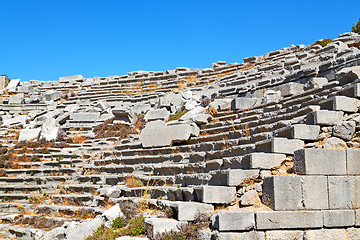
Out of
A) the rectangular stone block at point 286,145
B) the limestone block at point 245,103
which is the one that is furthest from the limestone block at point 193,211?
the limestone block at point 245,103

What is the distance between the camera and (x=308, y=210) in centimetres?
624

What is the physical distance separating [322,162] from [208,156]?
152 inches

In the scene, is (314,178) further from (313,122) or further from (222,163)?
(222,163)

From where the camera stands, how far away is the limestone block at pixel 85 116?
19.2 meters

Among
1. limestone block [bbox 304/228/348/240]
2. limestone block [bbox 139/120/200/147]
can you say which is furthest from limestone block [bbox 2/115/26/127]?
limestone block [bbox 304/228/348/240]

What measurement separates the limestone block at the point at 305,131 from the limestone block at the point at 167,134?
5.17m

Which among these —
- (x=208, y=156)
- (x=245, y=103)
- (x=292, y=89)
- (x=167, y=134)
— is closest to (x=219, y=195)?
(x=208, y=156)

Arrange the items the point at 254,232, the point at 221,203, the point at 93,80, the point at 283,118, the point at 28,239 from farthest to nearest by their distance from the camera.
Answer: the point at 93,80 < the point at 28,239 < the point at 283,118 < the point at 221,203 < the point at 254,232

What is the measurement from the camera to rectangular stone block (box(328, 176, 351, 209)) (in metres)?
6.34

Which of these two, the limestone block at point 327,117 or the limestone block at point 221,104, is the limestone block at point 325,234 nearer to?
the limestone block at point 327,117

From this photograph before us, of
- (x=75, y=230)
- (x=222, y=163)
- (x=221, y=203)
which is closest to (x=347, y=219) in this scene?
(x=221, y=203)

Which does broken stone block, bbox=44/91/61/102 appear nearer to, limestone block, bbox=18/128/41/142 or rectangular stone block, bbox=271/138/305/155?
limestone block, bbox=18/128/41/142

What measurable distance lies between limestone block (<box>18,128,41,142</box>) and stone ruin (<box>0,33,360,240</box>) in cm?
6

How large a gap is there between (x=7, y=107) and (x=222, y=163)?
19623 millimetres
